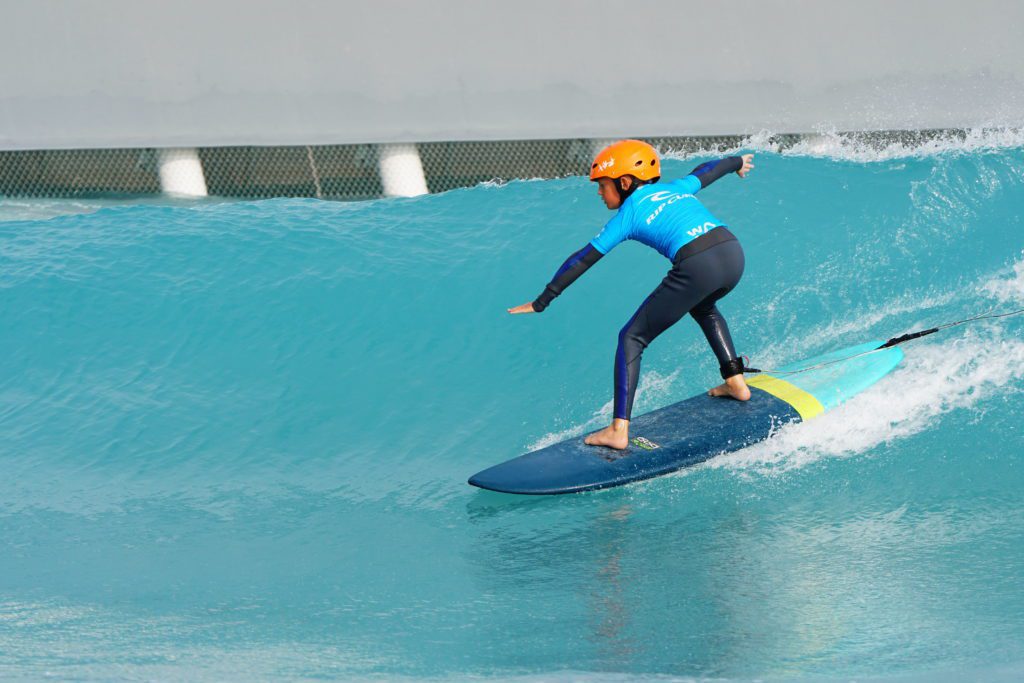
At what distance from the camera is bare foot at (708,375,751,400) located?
15.9 feet

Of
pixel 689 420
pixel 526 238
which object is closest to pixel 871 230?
pixel 526 238

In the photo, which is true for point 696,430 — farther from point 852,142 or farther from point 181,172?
point 181,172

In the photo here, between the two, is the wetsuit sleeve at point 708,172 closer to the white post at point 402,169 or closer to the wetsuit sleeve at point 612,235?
the wetsuit sleeve at point 612,235

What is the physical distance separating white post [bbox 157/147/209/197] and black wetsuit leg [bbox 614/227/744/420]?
7249 mm

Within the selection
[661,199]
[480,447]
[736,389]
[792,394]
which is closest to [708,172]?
[661,199]

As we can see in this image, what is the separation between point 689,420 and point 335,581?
1.77 metres

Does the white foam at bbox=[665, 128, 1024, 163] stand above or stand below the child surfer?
above

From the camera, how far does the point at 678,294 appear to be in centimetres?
446

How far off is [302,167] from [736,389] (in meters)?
6.61

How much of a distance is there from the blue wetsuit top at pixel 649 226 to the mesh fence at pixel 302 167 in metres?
5.05

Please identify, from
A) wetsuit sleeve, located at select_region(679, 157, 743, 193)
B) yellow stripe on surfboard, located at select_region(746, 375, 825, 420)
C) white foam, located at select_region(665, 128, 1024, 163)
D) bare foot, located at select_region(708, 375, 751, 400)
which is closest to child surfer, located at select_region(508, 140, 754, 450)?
wetsuit sleeve, located at select_region(679, 157, 743, 193)

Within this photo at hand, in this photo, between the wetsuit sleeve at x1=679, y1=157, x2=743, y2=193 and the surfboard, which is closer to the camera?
the surfboard

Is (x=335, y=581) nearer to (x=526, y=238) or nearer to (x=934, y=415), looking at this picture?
(x=934, y=415)

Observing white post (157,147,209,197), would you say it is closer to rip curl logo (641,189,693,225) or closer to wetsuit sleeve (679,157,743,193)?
wetsuit sleeve (679,157,743,193)
